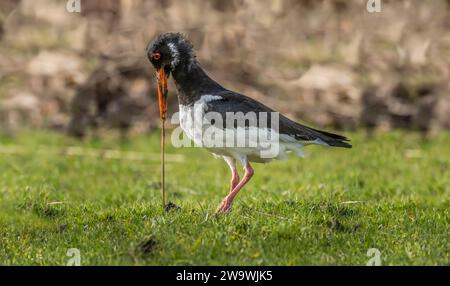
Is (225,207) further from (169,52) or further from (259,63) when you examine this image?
(259,63)

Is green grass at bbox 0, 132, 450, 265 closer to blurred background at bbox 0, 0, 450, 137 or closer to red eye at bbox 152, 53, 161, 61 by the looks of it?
red eye at bbox 152, 53, 161, 61

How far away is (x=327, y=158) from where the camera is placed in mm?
15250

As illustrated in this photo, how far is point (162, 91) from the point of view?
31.0 feet

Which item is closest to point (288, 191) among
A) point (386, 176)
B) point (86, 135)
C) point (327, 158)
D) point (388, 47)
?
point (386, 176)

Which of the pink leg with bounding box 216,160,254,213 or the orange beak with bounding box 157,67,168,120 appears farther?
the orange beak with bounding box 157,67,168,120

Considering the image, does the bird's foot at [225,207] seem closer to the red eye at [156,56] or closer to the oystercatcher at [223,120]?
the oystercatcher at [223,120]

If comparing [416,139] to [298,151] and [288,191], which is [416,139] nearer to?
[288,191]

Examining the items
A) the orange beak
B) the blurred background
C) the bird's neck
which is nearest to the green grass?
the orange beak

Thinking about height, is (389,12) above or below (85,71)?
above

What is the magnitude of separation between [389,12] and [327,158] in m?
5.86

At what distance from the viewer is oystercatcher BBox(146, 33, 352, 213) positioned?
9.16 m

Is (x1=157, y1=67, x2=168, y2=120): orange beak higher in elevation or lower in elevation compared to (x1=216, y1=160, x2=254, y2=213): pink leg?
higher

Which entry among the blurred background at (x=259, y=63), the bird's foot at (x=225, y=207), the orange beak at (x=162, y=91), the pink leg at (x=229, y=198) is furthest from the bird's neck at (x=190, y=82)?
the blurred background at (x=259, y=63)

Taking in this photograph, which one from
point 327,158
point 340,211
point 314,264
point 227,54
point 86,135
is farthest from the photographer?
point 227,54
